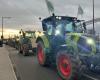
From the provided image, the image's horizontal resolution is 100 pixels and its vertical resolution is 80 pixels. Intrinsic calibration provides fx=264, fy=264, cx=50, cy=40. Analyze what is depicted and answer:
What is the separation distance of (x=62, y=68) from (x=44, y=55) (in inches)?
121

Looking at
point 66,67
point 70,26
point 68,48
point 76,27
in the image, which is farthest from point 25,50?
point 66,67

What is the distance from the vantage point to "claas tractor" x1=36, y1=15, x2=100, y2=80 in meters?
10.6

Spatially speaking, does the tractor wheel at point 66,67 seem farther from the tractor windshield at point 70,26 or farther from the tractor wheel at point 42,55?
the tractor wheel at point 42,55

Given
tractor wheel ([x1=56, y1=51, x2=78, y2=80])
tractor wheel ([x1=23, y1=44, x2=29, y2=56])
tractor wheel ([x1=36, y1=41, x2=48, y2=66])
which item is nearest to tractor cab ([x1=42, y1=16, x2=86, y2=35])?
tractor wheel ([x1=36, y1=41, x2=48, y2=66])

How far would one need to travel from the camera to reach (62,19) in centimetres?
1420

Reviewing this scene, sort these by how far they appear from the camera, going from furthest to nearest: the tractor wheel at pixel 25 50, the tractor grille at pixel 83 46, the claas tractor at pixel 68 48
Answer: the tractor wheel at pixel 25 50
the tractor grille at pixel 83 46
the claas tractor at pixel 68 48

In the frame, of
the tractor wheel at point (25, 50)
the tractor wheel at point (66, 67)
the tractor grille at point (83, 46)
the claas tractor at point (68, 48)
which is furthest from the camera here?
the tractor wheel at point (25, 50)

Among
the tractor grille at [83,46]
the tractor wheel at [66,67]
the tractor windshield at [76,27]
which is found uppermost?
the tractor windshield at [76,27]

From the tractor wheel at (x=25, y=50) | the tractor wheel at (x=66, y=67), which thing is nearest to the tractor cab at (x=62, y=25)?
the tractor wheel at (x=66, y=67)

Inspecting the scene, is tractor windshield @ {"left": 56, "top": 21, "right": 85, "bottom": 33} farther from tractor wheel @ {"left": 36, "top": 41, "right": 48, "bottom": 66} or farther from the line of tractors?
tractor wheel @ {"left": 36, "top": 41, "right": 48, "bottom": 66}

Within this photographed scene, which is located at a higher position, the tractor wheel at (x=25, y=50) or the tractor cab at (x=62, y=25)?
the tractor cab at (x=62, y=25)

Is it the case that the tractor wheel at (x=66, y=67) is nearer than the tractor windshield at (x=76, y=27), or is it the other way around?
the tractor wheel at (x=66, y=67)

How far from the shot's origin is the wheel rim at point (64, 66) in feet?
34.9

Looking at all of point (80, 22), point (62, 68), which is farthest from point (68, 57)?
point (80, 22)
